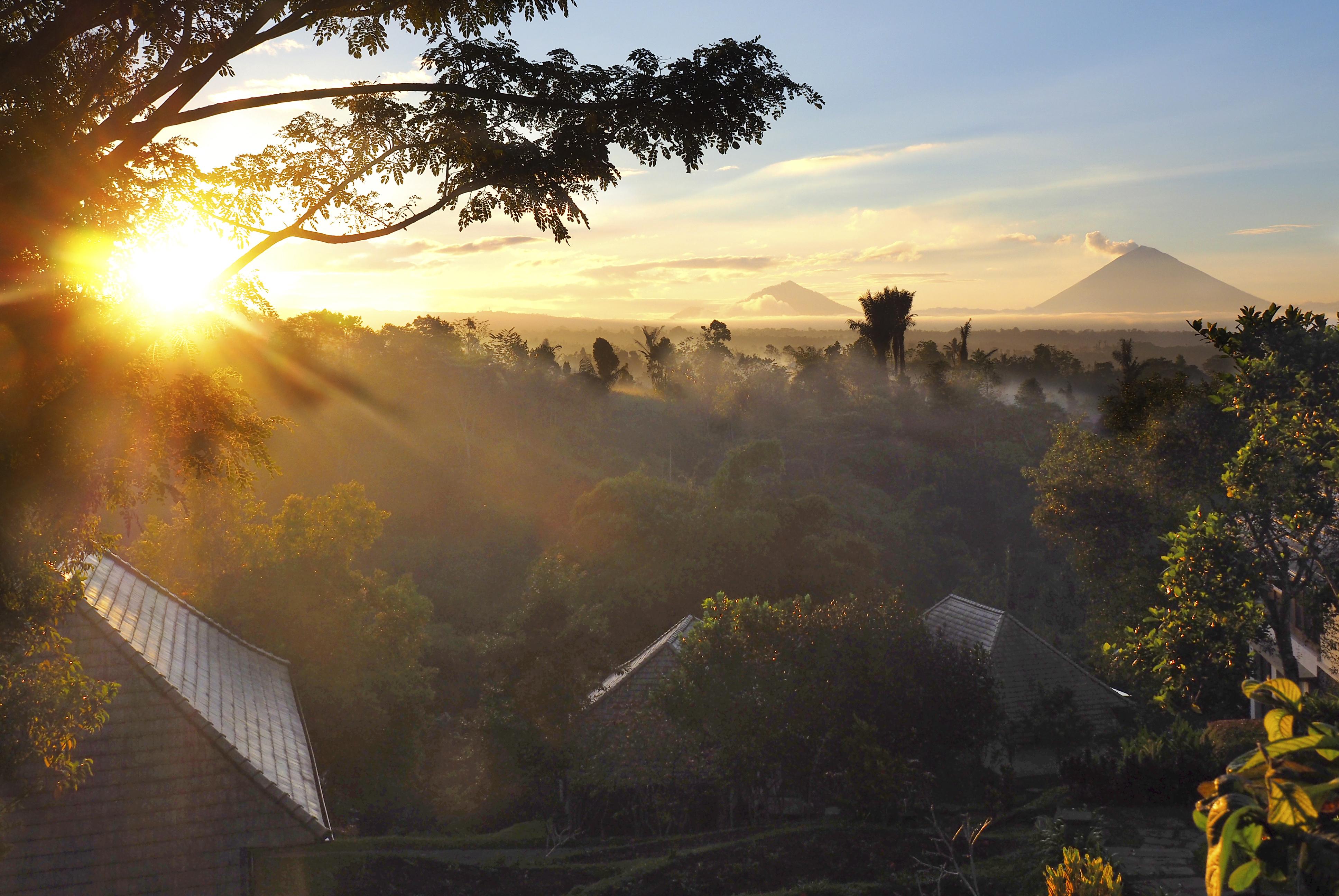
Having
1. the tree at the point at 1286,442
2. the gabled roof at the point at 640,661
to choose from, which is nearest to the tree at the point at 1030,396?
the gabled roof at the point at 640,661

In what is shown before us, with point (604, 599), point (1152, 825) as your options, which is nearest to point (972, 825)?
point (1152, 825)

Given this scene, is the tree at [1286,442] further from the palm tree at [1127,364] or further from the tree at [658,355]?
the tree at [658,355]

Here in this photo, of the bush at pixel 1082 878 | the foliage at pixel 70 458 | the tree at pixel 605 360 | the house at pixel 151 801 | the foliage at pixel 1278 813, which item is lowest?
the bush at pixel 1082 878

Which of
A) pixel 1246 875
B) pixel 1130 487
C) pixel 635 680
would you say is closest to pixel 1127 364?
pixel 1130 487

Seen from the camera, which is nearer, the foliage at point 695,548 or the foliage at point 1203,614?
the foliage at point 1203,614

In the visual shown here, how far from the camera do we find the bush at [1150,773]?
45.8 ft

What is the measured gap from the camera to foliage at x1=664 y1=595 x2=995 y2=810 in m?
16.5

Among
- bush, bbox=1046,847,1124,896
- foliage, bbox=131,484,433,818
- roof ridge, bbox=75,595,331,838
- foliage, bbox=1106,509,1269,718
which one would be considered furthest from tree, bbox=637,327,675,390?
bush, bbox=1046,847,1124,896

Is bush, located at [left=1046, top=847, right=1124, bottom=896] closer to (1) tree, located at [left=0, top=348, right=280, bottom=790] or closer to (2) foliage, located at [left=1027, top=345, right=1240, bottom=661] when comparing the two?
(1) tree, located at [left=0, top=348, right=280, bottom=790]

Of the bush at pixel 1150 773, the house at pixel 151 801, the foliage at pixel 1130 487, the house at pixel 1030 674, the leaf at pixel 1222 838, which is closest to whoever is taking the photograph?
the leaf at pixel 1222 838

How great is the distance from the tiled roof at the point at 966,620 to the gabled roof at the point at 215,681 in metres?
15.6

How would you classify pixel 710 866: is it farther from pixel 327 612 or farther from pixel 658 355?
pixel 658 355

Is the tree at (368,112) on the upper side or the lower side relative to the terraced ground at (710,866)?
upper

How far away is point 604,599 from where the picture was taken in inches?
1286
